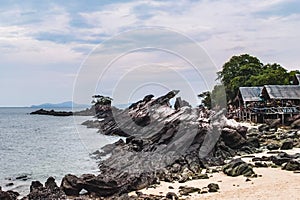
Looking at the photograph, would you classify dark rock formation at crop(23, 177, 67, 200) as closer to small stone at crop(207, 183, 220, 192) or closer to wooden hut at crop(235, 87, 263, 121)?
small stone at crop(207, 183, 220, 192)

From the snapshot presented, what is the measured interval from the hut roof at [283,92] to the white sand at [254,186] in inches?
1455

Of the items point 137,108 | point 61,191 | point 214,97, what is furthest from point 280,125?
point 61,191

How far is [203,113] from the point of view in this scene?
43.7 metres

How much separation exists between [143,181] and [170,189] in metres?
2.19

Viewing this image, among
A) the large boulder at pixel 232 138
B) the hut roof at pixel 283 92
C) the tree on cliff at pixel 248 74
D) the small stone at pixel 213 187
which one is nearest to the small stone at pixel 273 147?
the large boulder at pixel 232 138

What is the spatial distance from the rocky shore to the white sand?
20.3 inches

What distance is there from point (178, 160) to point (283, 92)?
3667 cm

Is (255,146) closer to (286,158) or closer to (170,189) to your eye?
(286,158)

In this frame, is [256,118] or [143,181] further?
[256,118]

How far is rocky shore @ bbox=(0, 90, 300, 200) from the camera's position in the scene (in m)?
24.6

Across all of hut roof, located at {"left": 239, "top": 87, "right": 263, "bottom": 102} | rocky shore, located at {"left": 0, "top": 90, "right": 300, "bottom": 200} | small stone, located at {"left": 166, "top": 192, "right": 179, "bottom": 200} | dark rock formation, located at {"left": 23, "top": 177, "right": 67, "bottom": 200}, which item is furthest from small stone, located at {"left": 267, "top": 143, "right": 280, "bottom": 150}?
hut roof, located at {"left": 239, "top": 87, "right": 263, "bottom": 102}

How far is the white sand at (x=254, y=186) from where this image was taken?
2162 cm

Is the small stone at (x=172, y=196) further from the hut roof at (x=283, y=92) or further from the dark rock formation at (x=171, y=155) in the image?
the hut roof at (x=283, y=92)

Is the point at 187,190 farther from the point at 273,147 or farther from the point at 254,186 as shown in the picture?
the point at 273,147
